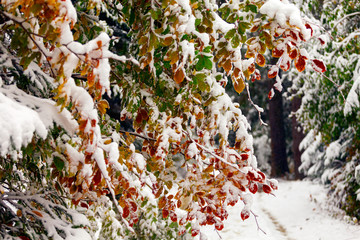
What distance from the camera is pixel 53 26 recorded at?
5.40ft

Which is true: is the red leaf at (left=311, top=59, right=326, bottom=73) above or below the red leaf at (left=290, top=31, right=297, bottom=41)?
below

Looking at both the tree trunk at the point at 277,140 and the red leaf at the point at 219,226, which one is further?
the tree trunk at the point at 277,140

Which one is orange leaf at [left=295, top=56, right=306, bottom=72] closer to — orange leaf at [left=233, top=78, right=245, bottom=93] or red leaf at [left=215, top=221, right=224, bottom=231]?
orange leaf at [left=233, top=78, right=245, bottom=93]

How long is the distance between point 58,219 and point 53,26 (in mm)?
1222

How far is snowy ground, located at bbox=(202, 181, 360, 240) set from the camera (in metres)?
8.88

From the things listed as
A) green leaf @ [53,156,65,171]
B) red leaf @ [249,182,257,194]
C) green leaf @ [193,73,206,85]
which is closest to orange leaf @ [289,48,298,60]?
green leaf @ [193,73,206,85]

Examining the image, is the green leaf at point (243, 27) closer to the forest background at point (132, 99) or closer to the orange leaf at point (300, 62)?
the forest background at point (132, 99)

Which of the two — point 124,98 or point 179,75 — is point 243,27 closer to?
point 179,75

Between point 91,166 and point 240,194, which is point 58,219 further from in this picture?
point 240,194

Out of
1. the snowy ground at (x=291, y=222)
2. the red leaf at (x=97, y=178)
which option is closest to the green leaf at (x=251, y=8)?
the red leaf at (x=97, y=178)

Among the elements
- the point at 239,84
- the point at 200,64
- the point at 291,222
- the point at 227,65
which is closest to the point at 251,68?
the point at 239,84

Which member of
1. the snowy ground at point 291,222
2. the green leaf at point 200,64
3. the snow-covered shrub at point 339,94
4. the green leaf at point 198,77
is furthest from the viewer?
the snowy ground at point 291,222

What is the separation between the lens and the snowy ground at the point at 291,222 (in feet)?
29.1

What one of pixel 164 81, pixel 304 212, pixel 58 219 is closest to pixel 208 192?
pixel 164 81
